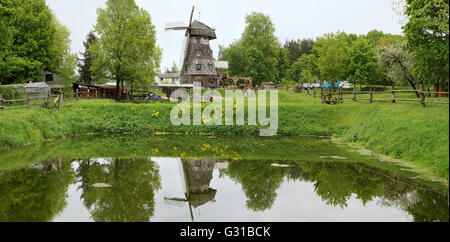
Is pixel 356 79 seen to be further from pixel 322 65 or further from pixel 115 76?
pixel 115 76

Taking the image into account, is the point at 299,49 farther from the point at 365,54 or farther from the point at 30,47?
the point at 30,47

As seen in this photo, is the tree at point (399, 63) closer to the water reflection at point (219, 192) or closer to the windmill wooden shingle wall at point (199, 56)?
the windmill wooden shingle wall at point (199, 56)

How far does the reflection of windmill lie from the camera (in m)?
10.3

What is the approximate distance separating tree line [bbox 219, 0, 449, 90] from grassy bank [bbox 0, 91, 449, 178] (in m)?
4.40

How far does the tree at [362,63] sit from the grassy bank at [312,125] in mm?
27851

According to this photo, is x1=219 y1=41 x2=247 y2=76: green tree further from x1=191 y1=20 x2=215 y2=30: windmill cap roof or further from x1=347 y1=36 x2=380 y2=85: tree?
x1=347 y1=36 x2=380 y2=85: tree

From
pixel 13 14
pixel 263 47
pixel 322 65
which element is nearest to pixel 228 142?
pixel 13 14

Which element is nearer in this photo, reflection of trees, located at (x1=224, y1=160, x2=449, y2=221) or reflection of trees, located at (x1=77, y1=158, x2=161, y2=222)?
reflection of trees, located at (x1=77, y1=158, x2=161, y2=222)

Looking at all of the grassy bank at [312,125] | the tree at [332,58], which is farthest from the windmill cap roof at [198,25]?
the grassy bank at [312,125]

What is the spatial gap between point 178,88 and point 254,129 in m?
22.5

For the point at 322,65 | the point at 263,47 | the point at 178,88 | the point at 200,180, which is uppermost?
the point at 263,47

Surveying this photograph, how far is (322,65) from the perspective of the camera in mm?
52250

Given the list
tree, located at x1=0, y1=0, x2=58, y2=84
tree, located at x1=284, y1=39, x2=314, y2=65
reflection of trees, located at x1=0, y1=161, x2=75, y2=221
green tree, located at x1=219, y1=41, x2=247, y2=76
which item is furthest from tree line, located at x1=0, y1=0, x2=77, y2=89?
tree, located at x1=284, y1=39, x2=314, y2=65

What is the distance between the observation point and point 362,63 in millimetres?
55062
